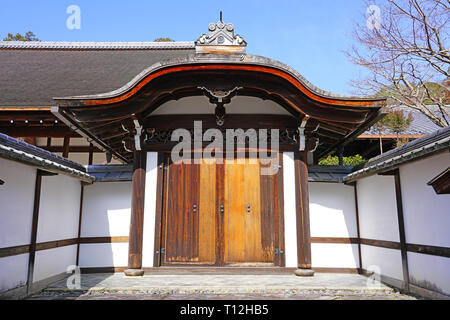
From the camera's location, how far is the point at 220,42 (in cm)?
611

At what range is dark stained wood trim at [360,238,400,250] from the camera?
5.25 meters

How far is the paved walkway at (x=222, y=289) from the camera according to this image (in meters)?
4.78

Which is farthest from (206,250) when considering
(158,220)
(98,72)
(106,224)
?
(98,72)

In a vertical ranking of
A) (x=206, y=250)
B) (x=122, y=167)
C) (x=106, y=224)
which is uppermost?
(x=122, y=167)

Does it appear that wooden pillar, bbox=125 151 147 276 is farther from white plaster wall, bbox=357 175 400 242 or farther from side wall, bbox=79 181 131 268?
white plaster wall, bbox=357 175 400 242

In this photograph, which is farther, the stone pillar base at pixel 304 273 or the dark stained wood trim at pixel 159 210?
the dark stained wood trim at pixel 159 210

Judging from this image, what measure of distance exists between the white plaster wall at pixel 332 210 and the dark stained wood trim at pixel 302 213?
2.44ft

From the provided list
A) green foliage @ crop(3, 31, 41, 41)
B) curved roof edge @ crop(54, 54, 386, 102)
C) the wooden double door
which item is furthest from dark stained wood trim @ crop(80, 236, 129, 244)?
green foliage @ crop(3, 31, 41, 41)

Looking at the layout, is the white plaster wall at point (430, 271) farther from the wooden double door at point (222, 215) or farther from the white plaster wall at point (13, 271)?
the white plaster wall at point (13, 271)

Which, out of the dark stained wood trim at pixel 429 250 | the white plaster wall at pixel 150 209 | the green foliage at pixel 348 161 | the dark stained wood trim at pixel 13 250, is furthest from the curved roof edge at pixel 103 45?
the dark stained wood trim at pixel 429 250

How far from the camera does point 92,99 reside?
5.50m

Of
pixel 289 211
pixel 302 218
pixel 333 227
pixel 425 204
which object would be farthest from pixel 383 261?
pixel 289 211
